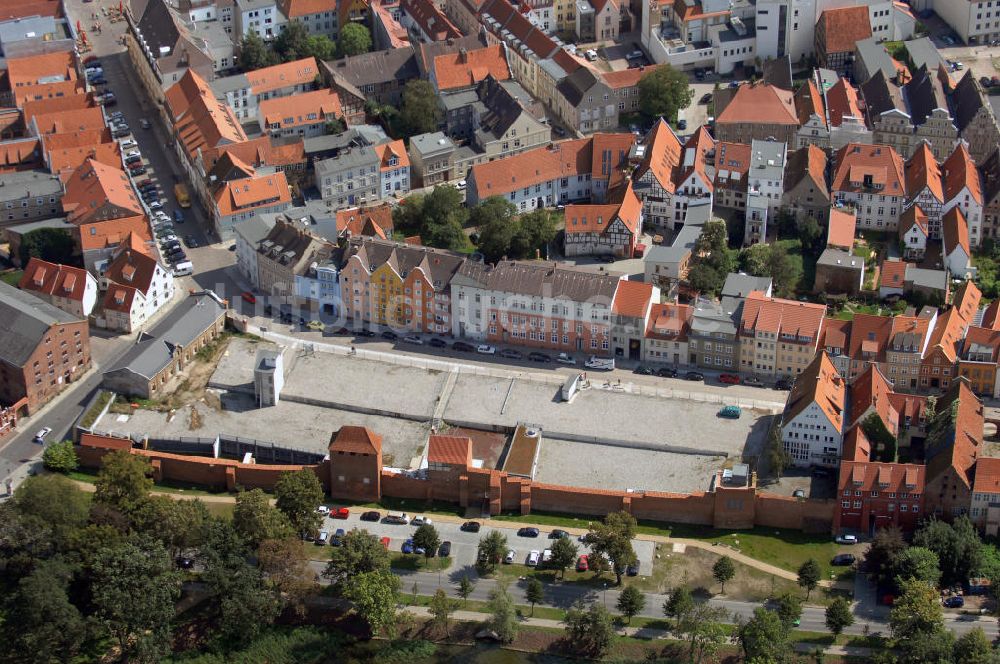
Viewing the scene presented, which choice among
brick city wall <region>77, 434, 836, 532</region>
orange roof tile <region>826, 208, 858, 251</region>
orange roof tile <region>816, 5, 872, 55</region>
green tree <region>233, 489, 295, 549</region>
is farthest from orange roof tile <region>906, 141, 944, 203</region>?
green tree <region>233, 489, 295, 549</region>

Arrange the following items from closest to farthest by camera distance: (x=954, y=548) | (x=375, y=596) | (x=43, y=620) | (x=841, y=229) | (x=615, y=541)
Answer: (x=375, y=596) < (x=43, y=620) < (x=954, y=548) < (x=615, y=541) < (x=841, y=229)

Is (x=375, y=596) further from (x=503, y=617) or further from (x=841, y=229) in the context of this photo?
(x=841, y=229)

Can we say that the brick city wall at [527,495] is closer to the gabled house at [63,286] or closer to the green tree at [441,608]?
the green tree at [441,608]

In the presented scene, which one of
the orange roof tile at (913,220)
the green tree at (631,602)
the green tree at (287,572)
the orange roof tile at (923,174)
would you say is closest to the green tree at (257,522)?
the green tree at (287,572)

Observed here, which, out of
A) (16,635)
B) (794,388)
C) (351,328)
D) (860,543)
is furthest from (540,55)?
(16,635)

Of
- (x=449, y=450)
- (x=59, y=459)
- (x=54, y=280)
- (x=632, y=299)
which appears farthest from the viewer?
(x=54, y=280)

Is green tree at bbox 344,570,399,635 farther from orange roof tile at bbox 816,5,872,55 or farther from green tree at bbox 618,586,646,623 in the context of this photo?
orange roof tile at bbox 816,5,872,55

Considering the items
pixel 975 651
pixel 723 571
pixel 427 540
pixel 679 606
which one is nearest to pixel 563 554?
pixel 679 606
